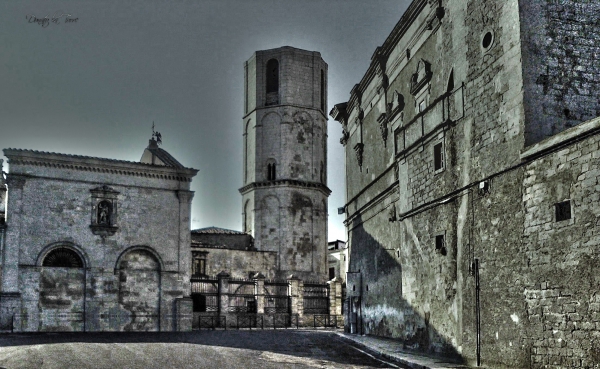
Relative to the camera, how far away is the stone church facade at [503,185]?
37.6ft

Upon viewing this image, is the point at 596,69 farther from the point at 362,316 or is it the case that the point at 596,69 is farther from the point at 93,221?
the point at 93,221

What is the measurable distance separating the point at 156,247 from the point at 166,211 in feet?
6.42

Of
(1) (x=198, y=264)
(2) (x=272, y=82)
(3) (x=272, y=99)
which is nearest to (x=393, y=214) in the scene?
(1) (x=198, y=264)

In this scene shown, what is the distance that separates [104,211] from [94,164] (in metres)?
2.33

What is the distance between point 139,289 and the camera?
114ft

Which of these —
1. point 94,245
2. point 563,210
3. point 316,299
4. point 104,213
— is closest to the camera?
point 563,210

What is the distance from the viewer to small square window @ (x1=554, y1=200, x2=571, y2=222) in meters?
11.7

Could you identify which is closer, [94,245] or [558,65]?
[558,65]

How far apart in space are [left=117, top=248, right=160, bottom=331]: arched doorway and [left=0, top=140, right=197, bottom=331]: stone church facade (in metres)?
0.05

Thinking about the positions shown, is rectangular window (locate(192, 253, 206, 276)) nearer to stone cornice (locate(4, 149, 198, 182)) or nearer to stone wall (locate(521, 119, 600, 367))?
stone cornice (locate(4, 149, 198, 182))

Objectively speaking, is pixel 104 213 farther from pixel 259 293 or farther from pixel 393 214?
pixel 393 214

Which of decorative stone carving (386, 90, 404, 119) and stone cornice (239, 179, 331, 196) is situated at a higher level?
stone cornice (239, 179, 331, 196)

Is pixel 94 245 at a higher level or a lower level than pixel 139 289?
higher

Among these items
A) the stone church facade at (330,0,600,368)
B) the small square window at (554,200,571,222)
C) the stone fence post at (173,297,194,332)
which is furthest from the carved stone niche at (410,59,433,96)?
the stone fence post at (173,297,194,332)
